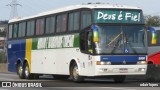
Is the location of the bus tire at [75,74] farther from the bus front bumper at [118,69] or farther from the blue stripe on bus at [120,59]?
the blue stripe on bus at [120,59]

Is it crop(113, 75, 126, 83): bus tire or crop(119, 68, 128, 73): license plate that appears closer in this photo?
crop(119, 68, 128, 73): license plate

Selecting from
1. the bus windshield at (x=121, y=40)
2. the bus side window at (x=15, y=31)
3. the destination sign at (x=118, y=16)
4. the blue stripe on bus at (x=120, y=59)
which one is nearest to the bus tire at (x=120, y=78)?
the blue stripe on bus at (x=120, y=59)

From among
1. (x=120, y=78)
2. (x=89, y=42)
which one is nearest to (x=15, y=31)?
(x=120, y=78)

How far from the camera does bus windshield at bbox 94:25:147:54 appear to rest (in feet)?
65.7

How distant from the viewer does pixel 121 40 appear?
20.3m

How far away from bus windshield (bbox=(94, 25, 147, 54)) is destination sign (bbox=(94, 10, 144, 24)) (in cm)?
32

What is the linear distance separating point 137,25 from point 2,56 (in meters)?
45.7

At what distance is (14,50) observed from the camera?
2972 centimetres

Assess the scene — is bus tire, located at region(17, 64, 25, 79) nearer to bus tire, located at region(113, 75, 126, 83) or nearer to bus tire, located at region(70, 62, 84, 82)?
bus tire, located at region(70, 62, 84, 82)

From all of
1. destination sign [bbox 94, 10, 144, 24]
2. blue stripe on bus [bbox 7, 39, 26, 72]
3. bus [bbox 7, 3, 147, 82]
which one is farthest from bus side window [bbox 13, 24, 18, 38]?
destination sign [bbox 94, 10, 144, 24]

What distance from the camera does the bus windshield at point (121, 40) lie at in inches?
789

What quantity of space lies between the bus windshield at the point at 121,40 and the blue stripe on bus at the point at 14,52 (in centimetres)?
917

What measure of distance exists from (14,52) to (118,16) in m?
10.8

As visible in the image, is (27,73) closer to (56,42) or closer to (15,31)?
(15,31)
